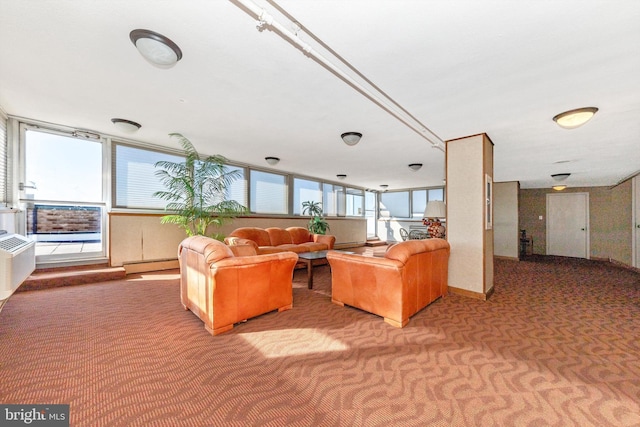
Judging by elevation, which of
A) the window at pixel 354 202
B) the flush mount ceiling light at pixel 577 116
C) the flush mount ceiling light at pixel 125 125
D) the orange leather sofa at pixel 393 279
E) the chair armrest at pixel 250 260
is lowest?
the orange leather sofa at pixel 393 279

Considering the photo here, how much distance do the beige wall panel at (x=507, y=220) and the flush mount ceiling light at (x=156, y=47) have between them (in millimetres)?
9148

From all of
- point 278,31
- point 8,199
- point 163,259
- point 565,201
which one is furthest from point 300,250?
point 565,201

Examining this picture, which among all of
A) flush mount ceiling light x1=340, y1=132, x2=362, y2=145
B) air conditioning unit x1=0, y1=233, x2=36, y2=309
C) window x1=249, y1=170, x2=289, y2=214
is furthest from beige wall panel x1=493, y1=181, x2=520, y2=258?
air conditioning unit x1=0, y1=233, x2=36, y2=309

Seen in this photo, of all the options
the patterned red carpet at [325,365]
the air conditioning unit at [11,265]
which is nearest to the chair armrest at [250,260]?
the patterned red carpet at [325,365]

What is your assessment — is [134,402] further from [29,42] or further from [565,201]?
[565,201]

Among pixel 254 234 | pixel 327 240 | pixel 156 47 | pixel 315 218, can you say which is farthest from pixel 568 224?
pixel 156 47

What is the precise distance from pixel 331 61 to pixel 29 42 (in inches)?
100

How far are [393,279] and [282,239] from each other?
402 centimetres

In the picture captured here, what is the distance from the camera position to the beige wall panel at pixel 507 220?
299 inches

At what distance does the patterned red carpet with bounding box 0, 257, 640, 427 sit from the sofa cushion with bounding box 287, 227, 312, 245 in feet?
10.6

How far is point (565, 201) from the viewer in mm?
8500

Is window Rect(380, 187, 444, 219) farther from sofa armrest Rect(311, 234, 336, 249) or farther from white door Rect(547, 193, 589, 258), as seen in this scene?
sofa armrest Rect(311, 234, 336, 249)

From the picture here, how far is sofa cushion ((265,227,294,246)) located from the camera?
20.1ft

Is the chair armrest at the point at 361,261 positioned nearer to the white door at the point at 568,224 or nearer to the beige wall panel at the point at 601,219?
the beige wall panel at the point at 601,219
